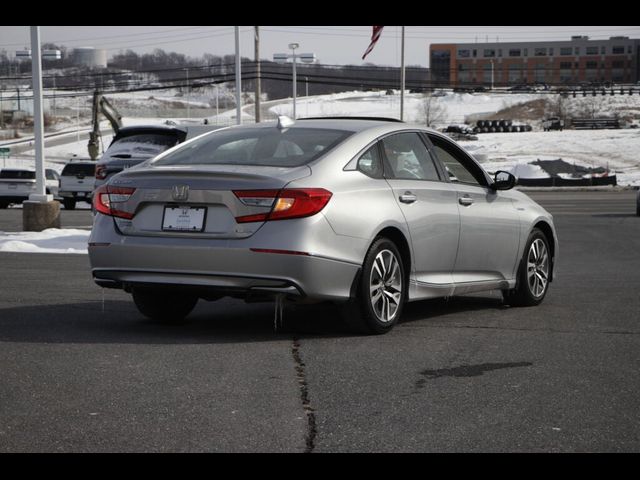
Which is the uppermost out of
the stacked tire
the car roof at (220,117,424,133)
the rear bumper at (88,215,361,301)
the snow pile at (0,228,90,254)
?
the car roof at (220,117,424,133)

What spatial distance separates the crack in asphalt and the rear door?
1295 mm

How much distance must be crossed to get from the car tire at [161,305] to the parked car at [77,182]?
2563 cm

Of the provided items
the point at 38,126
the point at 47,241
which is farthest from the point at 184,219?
the point at 38,126

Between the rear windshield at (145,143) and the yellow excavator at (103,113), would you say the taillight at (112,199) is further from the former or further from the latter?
the yellow excavator at (103,113)

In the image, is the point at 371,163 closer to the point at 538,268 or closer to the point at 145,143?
Answer: the point at 538,268

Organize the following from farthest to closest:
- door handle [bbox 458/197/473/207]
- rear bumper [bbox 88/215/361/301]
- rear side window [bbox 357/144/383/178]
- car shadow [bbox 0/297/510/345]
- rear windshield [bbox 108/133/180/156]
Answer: rear windshield [bbox 108/133/180/156], door handle [bbox 458/197/473/207], rear side window [bbox 357/144/383/178], car shadow [bbox 0/297/510/345], rear bumper [bbox 88/215/361/301]

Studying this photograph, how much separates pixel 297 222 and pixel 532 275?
3441 mm

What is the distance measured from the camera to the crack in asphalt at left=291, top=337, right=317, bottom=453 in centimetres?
480

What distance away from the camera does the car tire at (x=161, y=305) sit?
833 cm

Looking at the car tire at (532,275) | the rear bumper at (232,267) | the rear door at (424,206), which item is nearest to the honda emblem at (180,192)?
the rear bumper at (232,267)

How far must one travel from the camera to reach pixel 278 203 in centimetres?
725

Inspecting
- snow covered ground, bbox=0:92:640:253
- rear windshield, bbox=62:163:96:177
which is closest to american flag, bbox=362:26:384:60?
snow covered ground, bbox=0:92:640:253

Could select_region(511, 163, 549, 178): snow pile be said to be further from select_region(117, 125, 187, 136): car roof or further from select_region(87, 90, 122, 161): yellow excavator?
select_region(117, 125, 187, 136): car roof
